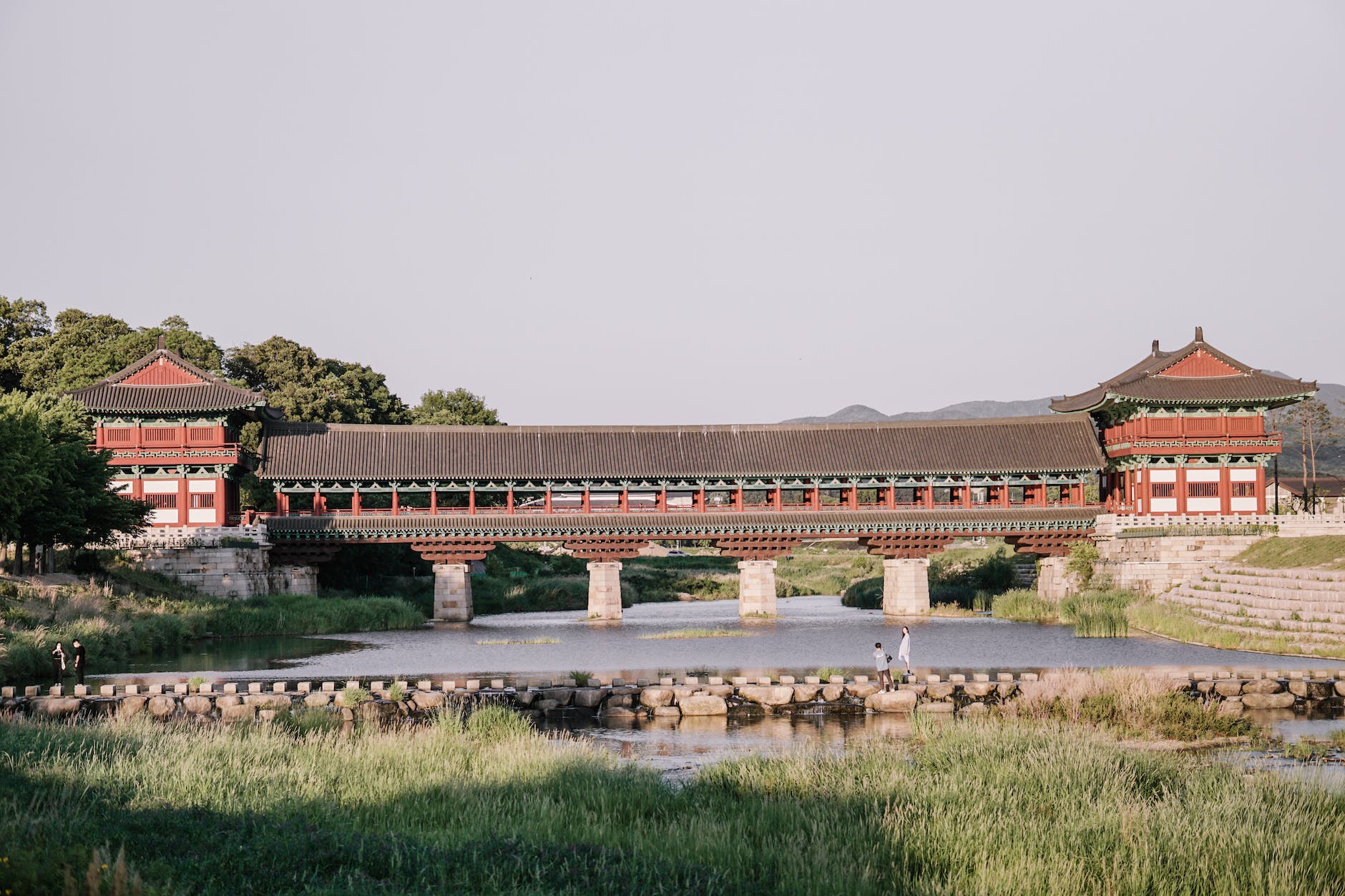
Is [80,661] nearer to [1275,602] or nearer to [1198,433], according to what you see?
[1275,602]

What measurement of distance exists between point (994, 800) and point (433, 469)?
52.2 metres

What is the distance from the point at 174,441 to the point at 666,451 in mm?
24145

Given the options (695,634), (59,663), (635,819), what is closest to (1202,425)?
(695,634)

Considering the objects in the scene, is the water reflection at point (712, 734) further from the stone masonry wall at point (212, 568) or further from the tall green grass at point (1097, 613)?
the stone masonry wall at point (212, 568)

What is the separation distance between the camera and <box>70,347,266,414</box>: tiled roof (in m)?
62.1

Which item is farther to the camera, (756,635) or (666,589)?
(666,589)

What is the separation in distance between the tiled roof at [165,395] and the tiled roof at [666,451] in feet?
11.7

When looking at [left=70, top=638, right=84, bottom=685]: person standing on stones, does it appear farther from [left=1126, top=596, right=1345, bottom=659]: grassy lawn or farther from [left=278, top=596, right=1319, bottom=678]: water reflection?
[left=1126, top=596, right=1345, bottom=659]: grassy lawn

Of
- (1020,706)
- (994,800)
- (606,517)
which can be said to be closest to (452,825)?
(994,800)

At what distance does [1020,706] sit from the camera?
2452 centimetres

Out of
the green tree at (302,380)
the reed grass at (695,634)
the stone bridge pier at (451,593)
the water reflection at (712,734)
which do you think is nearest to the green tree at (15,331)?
the green tree at (302,380)

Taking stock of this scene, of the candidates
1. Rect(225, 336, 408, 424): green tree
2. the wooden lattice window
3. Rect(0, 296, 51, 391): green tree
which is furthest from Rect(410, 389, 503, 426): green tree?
the wooden lattice window

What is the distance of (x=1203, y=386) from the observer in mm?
65312

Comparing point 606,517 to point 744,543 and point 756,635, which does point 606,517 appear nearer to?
point 744,543
